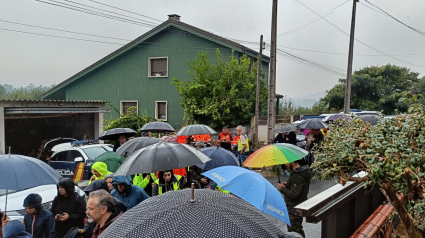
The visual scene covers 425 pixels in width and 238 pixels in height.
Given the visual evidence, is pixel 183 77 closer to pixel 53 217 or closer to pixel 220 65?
pixel 220 65

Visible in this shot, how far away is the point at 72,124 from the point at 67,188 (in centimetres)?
1552

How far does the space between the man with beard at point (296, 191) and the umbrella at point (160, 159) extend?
136 centimetres

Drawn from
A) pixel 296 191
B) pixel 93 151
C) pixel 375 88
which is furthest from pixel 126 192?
pixel 375 88

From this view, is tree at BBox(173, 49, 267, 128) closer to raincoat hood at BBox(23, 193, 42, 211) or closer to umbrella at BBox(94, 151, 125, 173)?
umbrella at BBox(94, 151, 125, 173)

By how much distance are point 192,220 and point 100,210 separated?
2.13 m

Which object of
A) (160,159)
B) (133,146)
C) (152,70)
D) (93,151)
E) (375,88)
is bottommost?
(93,151)

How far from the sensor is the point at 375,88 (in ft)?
102

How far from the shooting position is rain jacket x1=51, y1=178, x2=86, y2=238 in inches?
192

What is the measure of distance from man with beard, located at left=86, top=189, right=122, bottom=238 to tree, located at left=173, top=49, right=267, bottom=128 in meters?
13.6

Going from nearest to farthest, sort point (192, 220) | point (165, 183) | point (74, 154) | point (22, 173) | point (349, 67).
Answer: point (192, 220), point (22, 173), point (165, 183), point (74, 154), point (349, 67)

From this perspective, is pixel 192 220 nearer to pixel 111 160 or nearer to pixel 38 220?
pixel 38 220

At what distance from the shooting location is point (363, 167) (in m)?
2.64

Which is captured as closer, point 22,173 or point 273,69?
point 22,173

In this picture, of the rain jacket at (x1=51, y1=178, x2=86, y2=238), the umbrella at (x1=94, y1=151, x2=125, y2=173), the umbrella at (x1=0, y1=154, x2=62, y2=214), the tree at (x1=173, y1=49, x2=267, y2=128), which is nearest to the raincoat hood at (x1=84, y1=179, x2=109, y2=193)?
the rain jacket at (x1=51, y1=178, x2=86, y2=238)
